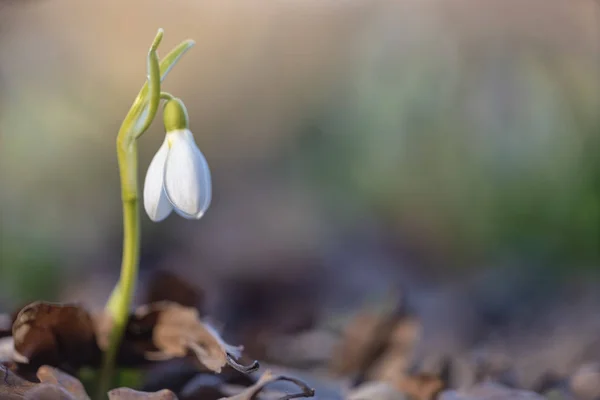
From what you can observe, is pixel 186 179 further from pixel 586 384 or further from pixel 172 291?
pixel 586 384

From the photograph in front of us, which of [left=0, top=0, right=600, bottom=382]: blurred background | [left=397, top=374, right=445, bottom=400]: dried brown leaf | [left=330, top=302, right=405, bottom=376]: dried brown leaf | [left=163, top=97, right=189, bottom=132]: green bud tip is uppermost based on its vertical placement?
[left=0, top=0, right=600, bottom=382]: blurred background

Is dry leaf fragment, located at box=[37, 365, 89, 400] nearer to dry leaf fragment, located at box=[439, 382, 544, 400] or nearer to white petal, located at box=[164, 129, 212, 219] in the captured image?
white petal, located at box=[164, 129, 212, 219]

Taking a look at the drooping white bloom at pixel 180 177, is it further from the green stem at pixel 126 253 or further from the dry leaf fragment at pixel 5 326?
the dry leaf fragment at pixel 5 326

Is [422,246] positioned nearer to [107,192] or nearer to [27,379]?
[107,192]

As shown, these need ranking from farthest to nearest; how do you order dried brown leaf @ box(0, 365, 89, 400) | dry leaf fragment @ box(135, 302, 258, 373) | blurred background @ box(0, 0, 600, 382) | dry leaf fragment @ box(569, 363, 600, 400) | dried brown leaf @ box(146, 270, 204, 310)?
blurred background @ box(0, 0, 600, 382)
dried brown leaf @ box(146, 270, 204, 310)
dry leaf fragment @ box(569, 363, 600, 400)
dry leaf fragment @ box(135, 302, 258, 373)
dried brown leaf @ box(0, 365, 89, 400)

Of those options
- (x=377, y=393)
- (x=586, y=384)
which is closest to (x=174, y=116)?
(x=377, y=393)

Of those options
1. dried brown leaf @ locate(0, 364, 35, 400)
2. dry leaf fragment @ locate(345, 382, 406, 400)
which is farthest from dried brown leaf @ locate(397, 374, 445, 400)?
dried brown leaf @ locate(0, 364, 35, 400)

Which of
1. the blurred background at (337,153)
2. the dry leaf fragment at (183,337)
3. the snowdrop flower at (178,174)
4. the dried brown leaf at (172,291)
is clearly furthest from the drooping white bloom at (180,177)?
the blurred background at (337,153)
